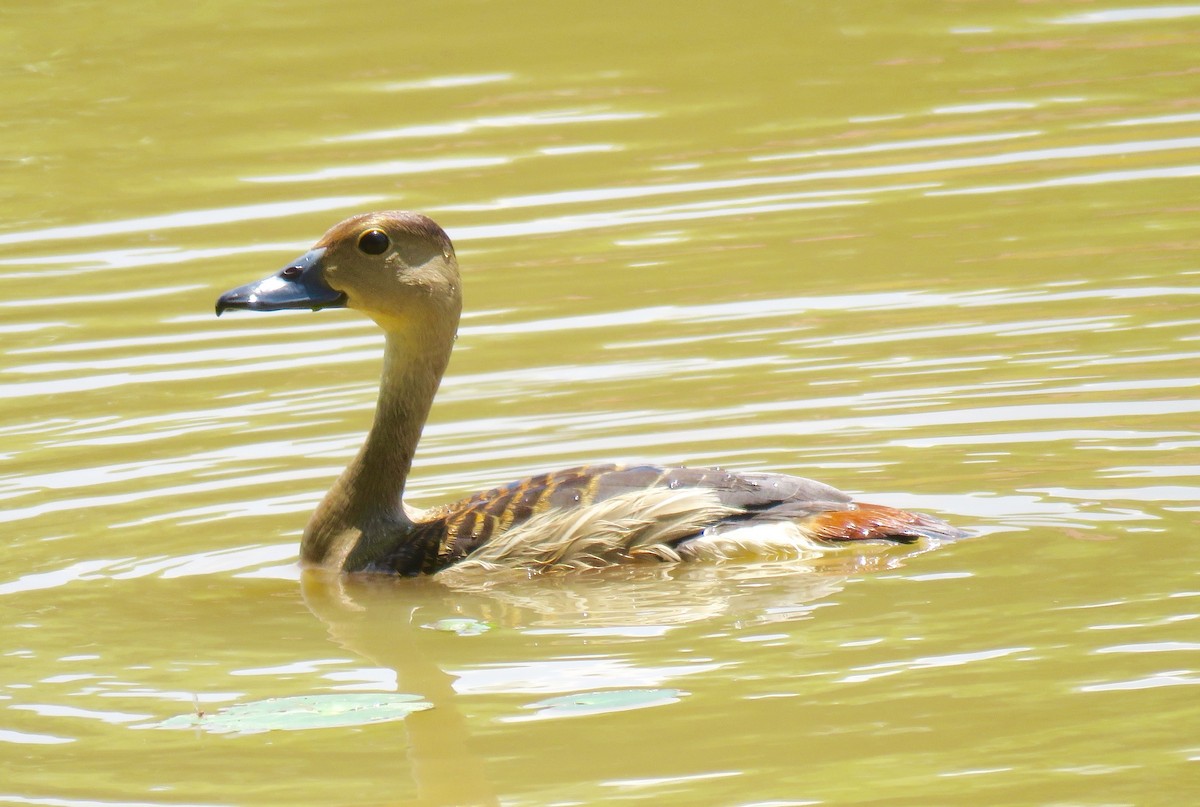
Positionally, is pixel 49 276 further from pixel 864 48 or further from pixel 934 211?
pixel 864 48

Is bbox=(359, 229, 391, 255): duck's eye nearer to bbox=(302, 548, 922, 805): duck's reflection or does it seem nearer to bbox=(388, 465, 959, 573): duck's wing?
bbox=(388, 465, 959, 573): duck's wing

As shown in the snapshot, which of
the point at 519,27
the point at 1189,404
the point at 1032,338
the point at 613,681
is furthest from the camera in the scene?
the point at 519,27

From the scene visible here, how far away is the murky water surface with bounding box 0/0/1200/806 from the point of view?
6105mm

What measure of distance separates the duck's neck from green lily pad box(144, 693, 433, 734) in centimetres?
161

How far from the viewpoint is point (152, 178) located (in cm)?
1441

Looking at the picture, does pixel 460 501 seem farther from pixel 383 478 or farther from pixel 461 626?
pixel 461 626

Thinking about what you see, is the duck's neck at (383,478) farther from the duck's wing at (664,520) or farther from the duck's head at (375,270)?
the duck's wing at (664,520)

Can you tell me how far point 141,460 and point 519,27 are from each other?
26.5 ft

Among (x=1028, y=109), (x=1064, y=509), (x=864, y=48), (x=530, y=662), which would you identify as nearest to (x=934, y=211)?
(x=1028, y=109)

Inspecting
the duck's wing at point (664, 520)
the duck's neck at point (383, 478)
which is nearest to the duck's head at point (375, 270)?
the duck's neck at point (383, 478)

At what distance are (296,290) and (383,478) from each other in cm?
78

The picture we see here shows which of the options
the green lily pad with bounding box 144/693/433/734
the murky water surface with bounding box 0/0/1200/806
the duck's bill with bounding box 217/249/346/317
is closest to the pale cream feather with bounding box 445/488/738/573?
the murky water surface with bounding box 0/0/1200/806

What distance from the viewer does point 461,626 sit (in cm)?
738

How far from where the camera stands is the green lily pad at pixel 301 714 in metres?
6.34
